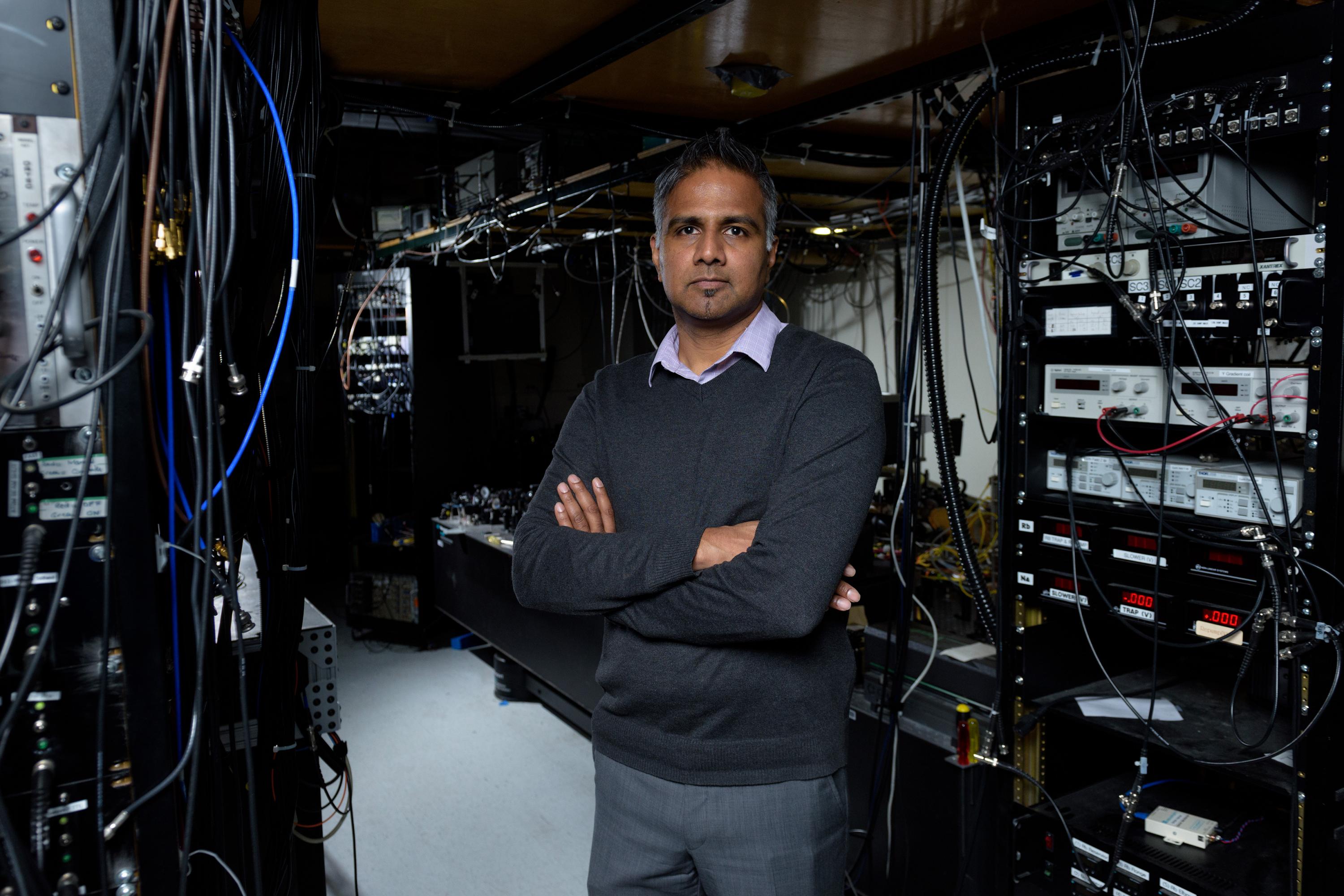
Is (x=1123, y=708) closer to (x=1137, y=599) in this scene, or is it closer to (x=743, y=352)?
(x=1137, y=599)

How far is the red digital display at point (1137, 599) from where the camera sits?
6.31 feet

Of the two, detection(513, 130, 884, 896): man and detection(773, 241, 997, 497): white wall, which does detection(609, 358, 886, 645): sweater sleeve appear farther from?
detection(773, 241, 997, 497): white wall

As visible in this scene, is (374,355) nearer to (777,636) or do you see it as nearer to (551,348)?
(551,348)

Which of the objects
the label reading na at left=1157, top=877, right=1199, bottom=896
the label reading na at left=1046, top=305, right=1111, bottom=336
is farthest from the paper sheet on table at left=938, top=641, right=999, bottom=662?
the label reading na at left=1046, top=305, right=1111, bottom=336

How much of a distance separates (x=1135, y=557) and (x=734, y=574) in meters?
1.08

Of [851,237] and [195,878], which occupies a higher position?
[851,237]

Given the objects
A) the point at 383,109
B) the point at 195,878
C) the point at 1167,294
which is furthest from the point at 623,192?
the point at 195,878

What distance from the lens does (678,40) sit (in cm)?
215

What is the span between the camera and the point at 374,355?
5.54m

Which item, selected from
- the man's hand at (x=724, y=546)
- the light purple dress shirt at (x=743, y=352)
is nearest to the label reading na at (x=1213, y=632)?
the man's hand at (x=724, y=546)

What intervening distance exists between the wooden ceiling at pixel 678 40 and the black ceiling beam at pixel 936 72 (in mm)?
21

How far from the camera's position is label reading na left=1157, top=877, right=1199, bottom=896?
6.08 ft

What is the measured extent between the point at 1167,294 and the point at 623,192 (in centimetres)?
233

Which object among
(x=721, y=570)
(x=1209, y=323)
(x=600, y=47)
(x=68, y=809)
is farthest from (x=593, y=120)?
(x=68, y=809)
